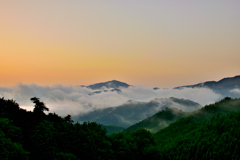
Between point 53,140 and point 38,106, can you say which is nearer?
point 53,140

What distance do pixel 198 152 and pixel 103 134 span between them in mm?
81248

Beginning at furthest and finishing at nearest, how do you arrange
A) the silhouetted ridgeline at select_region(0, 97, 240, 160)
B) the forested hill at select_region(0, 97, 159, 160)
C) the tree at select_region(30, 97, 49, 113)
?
the tree at select_region(30, 97, 49, 113) → the silhouetted ridgeline at select_region(0, 97, 240, 160) → the forested hill at select_region(0, 97, 159, 160)

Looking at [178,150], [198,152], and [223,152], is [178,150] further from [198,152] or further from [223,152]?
[223,152]

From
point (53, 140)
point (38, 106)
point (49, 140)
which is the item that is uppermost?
point (38, 106)

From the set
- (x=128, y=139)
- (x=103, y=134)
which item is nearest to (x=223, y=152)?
(x=128, y=139)

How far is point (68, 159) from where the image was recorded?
4684 centimetres

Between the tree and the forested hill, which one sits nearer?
the forested hill

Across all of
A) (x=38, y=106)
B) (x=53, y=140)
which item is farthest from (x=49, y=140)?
(x=38, y=106)

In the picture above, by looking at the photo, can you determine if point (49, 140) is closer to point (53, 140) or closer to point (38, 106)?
point (53, 140)

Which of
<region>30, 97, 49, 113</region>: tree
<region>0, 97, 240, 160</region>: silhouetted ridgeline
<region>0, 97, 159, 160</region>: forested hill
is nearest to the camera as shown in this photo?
<region>0, 97, 159, 160</region>: forested hill

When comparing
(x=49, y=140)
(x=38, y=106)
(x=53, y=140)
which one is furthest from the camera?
(x=38, y=106)

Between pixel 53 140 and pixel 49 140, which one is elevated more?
pixel 49 140

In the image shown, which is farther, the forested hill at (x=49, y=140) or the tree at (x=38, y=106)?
the tree at (x=38, y=106)

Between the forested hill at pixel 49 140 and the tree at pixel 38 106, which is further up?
the tree at pixel 38 106
